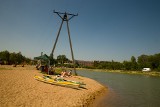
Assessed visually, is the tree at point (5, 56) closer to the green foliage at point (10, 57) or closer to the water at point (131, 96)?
the green foliage at point (10, 57)

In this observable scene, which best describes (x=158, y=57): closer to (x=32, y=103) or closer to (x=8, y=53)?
(x=8, y=53)

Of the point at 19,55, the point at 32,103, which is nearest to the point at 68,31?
the point at 32,103

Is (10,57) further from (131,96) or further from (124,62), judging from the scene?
(124,62)

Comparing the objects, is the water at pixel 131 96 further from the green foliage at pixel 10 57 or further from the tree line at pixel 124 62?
the green foliage at pixel 10 57

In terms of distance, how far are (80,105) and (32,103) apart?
3.78 metres

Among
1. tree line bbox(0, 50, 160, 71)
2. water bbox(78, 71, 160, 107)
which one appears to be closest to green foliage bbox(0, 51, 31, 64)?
tree line bbox(0, 50, 160, 71)

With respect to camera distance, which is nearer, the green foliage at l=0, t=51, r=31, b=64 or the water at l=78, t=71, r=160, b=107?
the water at l=78, t=71, r=160, b=107

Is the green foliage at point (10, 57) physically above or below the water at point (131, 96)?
above

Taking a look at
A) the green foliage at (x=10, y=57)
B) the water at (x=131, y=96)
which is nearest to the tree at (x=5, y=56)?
the green foliage at (x=10, y=57)

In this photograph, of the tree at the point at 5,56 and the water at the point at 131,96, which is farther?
the tree at the point at 5,56

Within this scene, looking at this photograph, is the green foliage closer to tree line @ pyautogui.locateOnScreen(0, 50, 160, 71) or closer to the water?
tree line @ pyautogui.locateOnScreen(0, 50, 160, 71)

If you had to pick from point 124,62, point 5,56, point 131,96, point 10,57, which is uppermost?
point 5,56

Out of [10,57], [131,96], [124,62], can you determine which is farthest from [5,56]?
[124,62]

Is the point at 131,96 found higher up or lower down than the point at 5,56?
lower down
